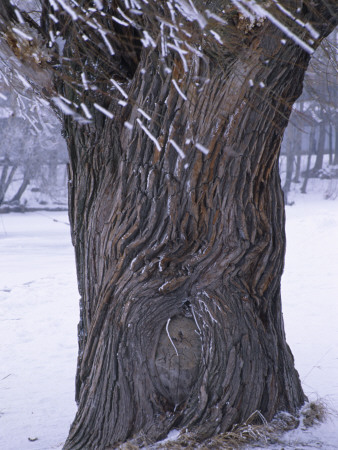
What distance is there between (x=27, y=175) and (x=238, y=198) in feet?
89.4

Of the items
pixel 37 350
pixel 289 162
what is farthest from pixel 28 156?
pixel 37 350

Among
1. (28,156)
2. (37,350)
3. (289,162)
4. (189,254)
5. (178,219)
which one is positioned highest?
(289,162)

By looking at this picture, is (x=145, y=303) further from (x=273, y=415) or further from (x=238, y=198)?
(x=273, y=415)

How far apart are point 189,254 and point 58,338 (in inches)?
159

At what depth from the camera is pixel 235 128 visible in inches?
114

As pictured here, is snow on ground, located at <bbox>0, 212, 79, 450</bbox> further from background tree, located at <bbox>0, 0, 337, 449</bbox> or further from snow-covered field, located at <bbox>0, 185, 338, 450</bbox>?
background tree, located at <bbox>0, 0, 337, 449</bbox>

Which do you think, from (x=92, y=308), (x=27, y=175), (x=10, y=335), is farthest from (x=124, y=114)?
(x=27, y=175)

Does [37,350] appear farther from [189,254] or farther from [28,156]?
[28,156]

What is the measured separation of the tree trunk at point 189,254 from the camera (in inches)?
115

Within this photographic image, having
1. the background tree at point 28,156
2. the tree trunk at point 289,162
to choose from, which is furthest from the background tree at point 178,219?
the tree trunk at point 289,162

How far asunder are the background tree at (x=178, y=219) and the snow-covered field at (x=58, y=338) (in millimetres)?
499

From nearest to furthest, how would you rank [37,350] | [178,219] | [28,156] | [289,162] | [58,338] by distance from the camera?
[178,219] < [37,350] < [58,338] < [28,156] < [289,162]

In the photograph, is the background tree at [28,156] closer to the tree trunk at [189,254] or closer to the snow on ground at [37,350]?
the snow on ground at [37,350]

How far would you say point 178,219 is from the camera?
2.97 metres
